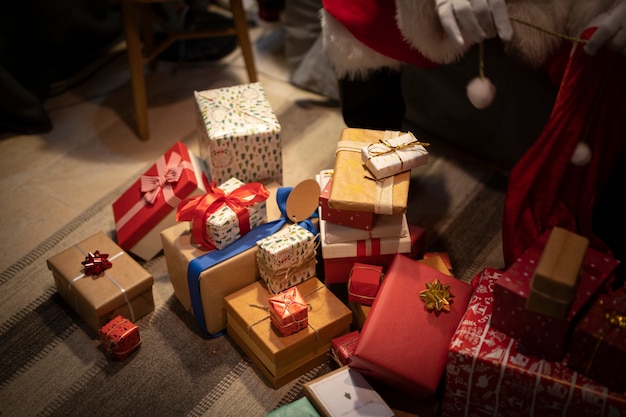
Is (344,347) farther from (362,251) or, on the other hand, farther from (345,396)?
(362,251)

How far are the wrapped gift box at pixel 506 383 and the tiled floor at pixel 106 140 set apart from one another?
3.50 ft

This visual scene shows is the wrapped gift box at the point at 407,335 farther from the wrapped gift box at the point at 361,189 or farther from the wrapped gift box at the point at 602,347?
the wrapped gift box at the point at 602,347

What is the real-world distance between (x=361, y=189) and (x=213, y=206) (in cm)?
43

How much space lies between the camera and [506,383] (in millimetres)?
1568

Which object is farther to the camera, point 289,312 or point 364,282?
point 364,282

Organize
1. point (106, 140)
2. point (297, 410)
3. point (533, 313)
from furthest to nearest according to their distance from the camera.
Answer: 1. point (106, 140)
2. point (297, 410)
3. point (533, 313)

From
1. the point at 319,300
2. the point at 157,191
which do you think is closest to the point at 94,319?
the point at 157,191

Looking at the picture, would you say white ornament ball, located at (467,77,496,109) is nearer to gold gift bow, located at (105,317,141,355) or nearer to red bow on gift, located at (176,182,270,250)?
red bow on gift, located at (176,182,270,250)

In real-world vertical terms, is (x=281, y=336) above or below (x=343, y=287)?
above

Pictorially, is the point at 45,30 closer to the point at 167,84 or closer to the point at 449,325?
the point at 167,84

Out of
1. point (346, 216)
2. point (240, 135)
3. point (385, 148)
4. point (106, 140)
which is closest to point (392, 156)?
point (385, 148)

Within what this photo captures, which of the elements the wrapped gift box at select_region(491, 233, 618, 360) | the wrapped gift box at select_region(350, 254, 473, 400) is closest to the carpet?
the wrapped gift box at select_region(350, 254, 473, 400)

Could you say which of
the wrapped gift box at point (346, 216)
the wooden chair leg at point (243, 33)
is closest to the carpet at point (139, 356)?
the wrapped gift box at point (346, 216)

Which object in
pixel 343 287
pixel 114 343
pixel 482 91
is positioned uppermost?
pixel 482 91
